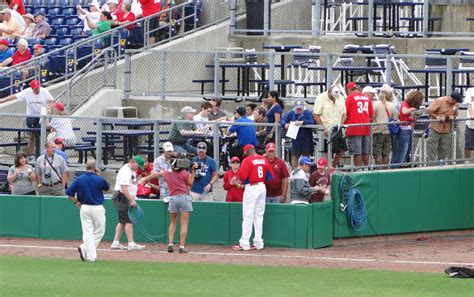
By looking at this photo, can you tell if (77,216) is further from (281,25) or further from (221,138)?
(281,25)

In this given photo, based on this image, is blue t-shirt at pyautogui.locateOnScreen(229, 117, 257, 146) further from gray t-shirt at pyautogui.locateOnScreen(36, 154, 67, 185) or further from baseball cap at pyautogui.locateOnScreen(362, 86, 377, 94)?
gray t-shirt at pyautogui.locateOnScreen(36, 154, 67, 185)

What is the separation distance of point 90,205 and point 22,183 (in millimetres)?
3479

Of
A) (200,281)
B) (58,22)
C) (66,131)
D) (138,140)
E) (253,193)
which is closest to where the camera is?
(200,281)

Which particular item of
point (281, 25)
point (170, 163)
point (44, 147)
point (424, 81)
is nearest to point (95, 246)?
point (170, 163)

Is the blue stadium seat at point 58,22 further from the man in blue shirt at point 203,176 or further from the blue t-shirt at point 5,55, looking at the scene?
the man in blue shirt at point 203,176

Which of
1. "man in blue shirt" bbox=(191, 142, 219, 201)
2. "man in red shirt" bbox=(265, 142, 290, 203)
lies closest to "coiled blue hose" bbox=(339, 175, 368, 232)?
"man in red shirt" bbox=(265, 142, 290, 203)

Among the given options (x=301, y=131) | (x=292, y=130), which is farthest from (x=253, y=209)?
(x=301, y=131)

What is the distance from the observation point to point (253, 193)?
79.3ft

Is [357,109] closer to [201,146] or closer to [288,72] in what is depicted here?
[201,146]

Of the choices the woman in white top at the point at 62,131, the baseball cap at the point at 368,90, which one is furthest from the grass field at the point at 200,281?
the baseball cap at the point at 368,90

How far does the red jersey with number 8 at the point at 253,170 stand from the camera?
24.0 m

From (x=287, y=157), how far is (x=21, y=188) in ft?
15.5

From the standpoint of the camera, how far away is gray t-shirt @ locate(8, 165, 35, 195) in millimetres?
25859

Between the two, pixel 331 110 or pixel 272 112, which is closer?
pixel 331 110
